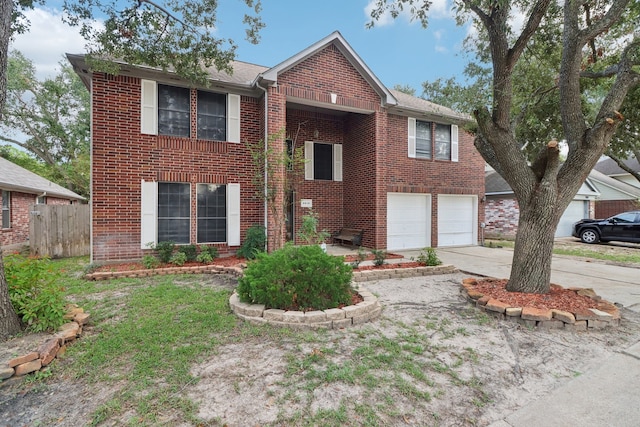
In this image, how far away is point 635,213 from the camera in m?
12.8

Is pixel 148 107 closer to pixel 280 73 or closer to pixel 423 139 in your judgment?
pixel 280 73

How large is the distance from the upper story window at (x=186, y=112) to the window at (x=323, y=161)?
2.89 meters

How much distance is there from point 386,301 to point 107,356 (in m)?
3.88

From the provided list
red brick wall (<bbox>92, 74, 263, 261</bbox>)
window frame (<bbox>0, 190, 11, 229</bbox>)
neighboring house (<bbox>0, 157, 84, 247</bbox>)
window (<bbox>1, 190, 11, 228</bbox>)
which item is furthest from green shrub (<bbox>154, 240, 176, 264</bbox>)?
window (<bbox>1, 190, 11, 228</bbox>)

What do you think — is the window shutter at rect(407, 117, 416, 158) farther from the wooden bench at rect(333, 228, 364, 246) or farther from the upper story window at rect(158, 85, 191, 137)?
the upper story window at rect(158, 85, 191, 137)

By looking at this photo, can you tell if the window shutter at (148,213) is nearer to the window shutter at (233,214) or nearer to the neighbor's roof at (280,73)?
the window shutter at (233,214)

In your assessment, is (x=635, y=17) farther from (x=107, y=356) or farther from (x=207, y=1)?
(x=107, y=356)

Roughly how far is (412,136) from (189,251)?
8.61 meters

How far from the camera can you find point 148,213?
7777 millimetres

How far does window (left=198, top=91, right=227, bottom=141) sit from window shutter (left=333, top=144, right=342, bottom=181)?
13.9ft

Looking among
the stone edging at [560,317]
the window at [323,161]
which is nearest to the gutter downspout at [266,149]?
the window at [323,161]

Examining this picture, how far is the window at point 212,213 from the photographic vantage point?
334 inches

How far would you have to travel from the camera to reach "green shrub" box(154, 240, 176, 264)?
24.8ft

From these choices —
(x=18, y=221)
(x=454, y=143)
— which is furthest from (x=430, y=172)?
(x=18, y=221)
